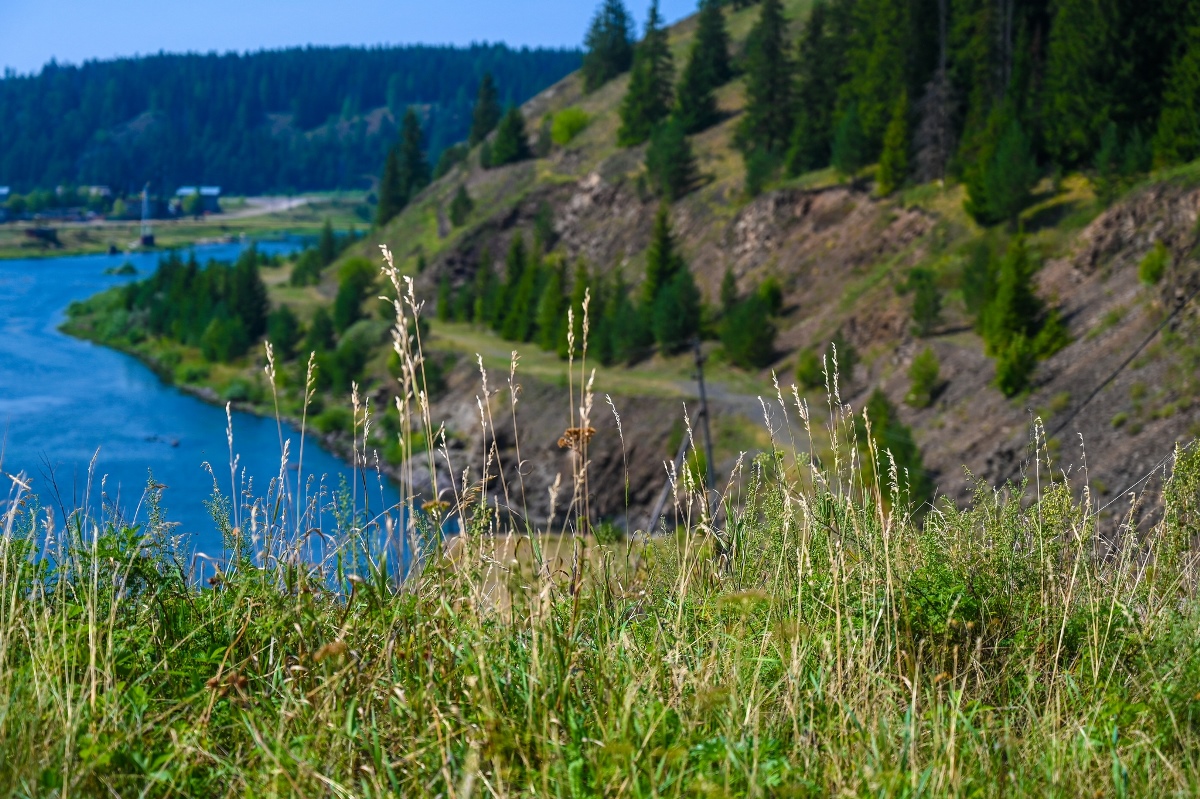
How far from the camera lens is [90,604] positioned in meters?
3.10

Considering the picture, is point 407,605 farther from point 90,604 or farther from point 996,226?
point 996,226

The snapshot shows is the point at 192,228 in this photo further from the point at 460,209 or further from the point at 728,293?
the point at 728,293

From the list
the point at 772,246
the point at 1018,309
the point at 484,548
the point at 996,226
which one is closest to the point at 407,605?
the point at 484,548

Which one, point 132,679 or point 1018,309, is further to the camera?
point 1018,309

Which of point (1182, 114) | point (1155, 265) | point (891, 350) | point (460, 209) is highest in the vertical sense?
point (1182, 114)

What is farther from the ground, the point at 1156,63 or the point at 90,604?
the point at 1156,63

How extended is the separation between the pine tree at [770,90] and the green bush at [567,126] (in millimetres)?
20263

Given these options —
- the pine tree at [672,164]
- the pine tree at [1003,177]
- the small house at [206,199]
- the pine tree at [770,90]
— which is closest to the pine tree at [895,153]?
the pine tree at [1003,177]

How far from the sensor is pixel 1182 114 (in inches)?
1495

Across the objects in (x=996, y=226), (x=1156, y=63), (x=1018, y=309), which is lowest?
(x=1018, y=309)

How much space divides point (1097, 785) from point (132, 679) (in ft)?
8.79

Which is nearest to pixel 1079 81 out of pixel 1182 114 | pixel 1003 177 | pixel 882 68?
pixel 1182 114

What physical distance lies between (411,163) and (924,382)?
69.7 meters

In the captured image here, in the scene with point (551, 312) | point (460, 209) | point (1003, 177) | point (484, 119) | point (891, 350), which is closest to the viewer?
point (891, 350)
